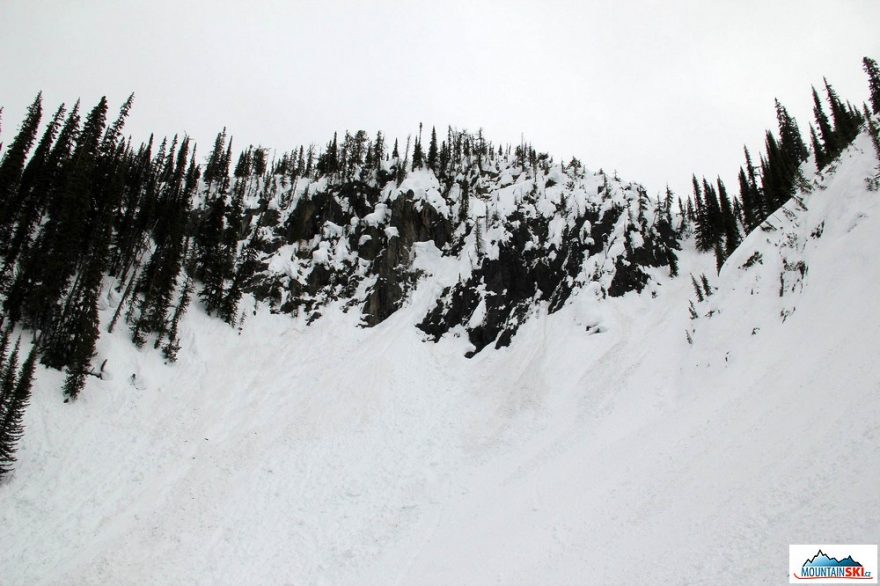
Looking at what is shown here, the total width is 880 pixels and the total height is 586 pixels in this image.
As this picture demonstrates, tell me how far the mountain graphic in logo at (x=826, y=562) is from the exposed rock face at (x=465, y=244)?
32370mm

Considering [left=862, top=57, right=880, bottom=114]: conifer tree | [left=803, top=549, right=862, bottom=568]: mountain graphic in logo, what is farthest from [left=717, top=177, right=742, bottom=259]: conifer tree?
[left=803, top=549, right=862, bottom=568]: mountain graphic in logo

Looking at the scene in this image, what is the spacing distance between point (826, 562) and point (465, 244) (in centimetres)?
4928

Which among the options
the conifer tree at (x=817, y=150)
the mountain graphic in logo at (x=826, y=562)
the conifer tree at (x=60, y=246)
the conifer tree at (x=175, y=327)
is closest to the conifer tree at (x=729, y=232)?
the conifer tree at (x=817, y=150)

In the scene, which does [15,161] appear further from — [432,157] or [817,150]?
[817,150]

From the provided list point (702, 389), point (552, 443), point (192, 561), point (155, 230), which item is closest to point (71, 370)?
point (192, 561)

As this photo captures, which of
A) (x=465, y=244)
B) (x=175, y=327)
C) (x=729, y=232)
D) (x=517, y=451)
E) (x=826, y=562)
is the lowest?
(x=826, y=562)

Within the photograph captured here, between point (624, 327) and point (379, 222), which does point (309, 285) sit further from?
point (624, 327)

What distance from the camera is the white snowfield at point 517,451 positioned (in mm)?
12836

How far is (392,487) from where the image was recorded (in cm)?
2552

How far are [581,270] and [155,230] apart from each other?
50.0m

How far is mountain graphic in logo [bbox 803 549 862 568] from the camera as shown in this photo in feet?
28.9

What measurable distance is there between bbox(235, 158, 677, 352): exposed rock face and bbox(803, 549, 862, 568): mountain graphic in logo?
3237cm

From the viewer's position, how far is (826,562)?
905 cm

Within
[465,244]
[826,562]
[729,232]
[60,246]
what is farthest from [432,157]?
[826,562]
